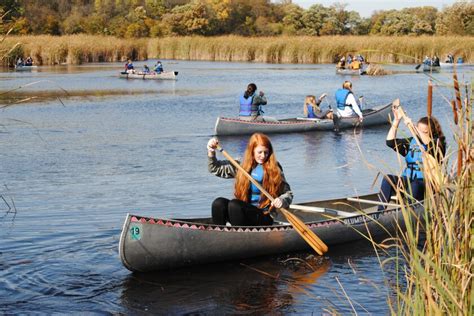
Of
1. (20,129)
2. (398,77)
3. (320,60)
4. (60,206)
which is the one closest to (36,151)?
(20,129)

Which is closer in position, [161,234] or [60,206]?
[161,234]

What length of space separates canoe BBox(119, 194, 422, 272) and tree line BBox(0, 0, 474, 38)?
63021 mm

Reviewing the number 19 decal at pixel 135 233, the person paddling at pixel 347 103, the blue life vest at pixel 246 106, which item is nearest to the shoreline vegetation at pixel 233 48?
the person paddling at pixel 347 103

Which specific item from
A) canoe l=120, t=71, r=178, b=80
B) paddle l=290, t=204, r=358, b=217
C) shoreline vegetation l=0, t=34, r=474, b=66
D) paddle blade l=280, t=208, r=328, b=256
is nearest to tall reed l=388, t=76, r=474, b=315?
paddle blade l=280, t=208, r=328, b=256

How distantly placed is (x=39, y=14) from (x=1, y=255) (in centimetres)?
9090

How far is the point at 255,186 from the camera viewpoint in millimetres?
8289

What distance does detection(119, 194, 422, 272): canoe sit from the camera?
762cm

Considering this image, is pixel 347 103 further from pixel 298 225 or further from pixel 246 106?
pixel 298 225

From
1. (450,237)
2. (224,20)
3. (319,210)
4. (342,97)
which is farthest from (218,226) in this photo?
(224,20)

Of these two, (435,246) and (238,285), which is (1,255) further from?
(435,246)

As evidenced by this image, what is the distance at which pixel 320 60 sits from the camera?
167 feet

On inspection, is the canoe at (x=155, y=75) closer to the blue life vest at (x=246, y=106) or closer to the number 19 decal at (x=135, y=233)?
Result: the blue life vest at (x=246, y=106)

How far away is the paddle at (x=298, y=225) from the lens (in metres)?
7.87

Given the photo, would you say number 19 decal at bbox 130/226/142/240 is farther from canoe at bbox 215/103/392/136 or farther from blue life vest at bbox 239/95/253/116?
blue life vest at bbox 239/95/253/116
